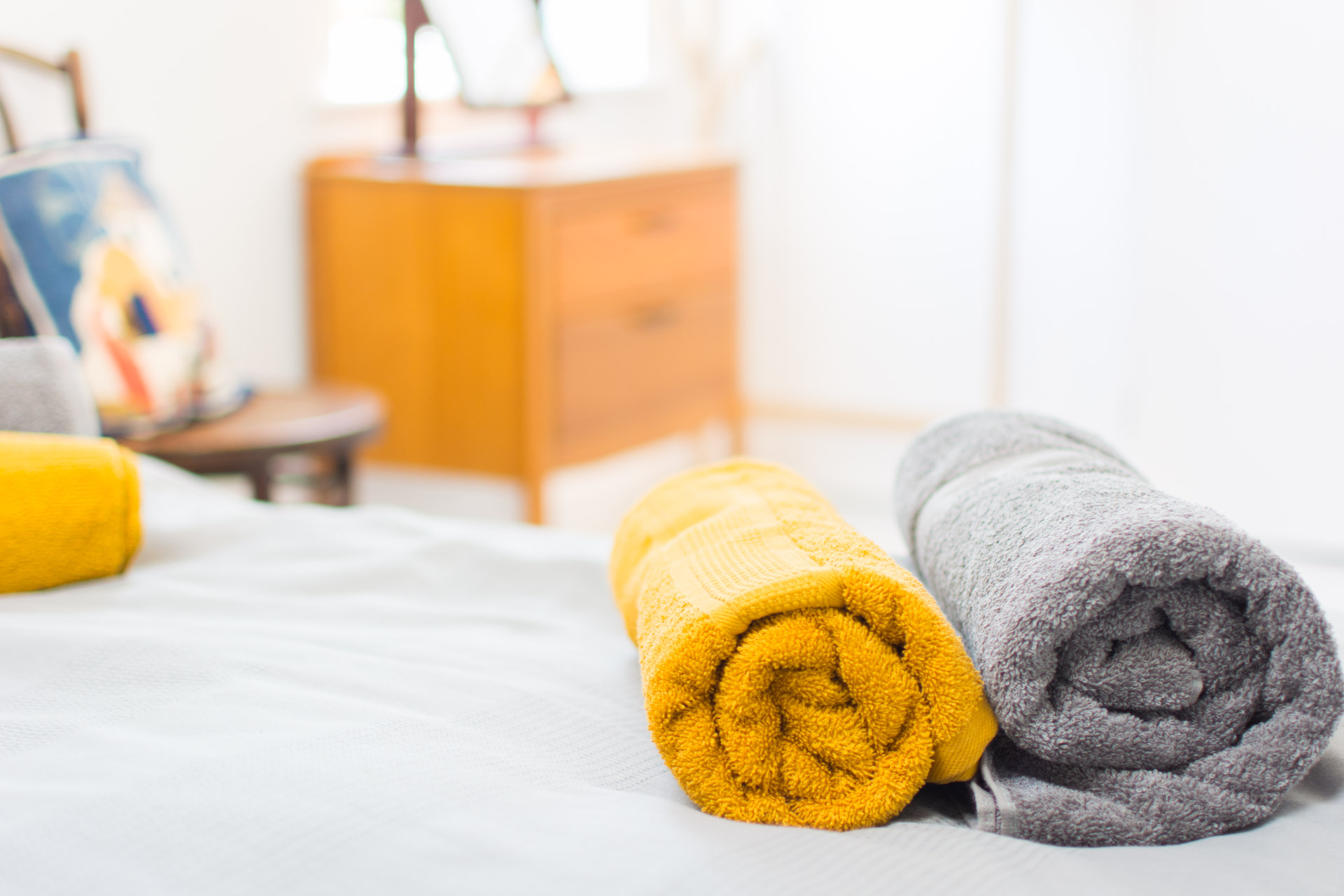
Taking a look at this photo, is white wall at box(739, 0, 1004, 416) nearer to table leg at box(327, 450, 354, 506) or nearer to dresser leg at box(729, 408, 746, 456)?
dresser leg at box(729, 408, 746, 456)

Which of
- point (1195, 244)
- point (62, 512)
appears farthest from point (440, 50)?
point (62, 512)

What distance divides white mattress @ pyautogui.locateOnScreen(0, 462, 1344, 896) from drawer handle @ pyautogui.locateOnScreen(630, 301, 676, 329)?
A: 1502mm

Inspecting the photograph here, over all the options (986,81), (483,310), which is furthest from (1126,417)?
(483,310)

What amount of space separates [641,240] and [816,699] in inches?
73.8

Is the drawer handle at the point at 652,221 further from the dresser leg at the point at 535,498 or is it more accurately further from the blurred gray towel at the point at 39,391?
the blurred gray towel at the point at 39,391

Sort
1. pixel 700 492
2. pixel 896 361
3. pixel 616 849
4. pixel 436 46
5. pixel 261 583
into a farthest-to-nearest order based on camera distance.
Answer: pixel 896 361, pixel 436 46, pixel 261 583, pixel 700 492, pixel 616 849

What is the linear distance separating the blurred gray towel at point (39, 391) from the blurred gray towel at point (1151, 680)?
2.62 feet

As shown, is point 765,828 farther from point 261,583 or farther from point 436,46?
point 436,46

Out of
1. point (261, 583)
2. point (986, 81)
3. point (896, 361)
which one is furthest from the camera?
point (896, 361)

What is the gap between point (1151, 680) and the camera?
0.59 m

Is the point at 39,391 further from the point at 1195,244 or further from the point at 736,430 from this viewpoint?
the point at 1195,244

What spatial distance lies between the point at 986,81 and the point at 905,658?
2.41m

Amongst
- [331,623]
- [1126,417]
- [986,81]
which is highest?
[986,81]

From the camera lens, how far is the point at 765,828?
575 mm
